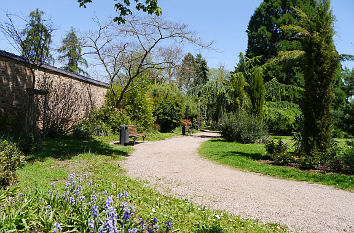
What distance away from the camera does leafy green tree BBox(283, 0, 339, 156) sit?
7070 mm

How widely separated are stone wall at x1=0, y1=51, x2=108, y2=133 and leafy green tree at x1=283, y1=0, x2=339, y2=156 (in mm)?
10746

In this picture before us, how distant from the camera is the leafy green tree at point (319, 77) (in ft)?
23.2

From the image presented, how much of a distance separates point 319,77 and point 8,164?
8678mm

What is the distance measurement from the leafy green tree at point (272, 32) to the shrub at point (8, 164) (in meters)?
25.1

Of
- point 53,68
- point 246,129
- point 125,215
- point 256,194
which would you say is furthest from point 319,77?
point 53,68

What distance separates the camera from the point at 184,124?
1822 cm

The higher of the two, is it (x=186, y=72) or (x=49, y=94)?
(x=186, y=72)

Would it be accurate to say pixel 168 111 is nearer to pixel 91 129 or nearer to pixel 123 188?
pixel 91 129

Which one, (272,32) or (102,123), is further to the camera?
(272,32)

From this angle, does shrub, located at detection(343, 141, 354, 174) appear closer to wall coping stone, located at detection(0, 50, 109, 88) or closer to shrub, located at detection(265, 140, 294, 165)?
shrub, located at detection(265, 140, 294, 165)

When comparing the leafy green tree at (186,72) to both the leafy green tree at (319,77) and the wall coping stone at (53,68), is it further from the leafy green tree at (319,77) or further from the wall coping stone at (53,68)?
the leafy green tree at (319,77)

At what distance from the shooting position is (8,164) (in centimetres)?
421

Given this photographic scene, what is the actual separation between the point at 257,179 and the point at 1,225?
4.93 meters

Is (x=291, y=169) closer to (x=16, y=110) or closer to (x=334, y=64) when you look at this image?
(x=334, y=64)
